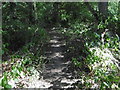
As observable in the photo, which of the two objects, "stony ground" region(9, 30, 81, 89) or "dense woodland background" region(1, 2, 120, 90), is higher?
"dense woodland background" region(1, 2, 120, 90)

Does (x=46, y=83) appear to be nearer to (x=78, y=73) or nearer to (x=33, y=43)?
(x=78, y=73)

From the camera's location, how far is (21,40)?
8.05m

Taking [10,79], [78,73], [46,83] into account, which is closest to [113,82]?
[78,73]

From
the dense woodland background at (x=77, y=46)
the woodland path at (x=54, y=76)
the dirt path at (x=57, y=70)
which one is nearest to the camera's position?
the dense woodland background at (x=77, y=46)

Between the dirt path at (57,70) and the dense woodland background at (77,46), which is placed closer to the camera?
the dense woodland background at (77,46)

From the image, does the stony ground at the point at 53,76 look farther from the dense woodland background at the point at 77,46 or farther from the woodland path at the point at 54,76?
the dense woodland background at the point at 77,46

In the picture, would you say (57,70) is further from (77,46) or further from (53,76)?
(77,46)

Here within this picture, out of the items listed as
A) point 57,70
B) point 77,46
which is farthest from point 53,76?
point 77,46

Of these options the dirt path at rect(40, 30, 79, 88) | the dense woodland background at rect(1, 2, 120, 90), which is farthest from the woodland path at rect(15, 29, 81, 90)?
the dense woodland background at rect(1, 2, 120, 90)

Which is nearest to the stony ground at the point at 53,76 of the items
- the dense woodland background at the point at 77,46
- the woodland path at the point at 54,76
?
the woodland path at the point at 54,76

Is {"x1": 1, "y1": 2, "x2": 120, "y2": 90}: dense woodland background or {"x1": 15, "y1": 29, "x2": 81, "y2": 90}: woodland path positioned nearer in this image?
{"x1": 1, "y1": 2, "x2": 120, "y2": 90}: dense woodland background

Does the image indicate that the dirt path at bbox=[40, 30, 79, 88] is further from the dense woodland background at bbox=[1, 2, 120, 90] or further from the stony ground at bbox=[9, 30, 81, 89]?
the dense woodland background at bbox=[1, 2, 120, 90]

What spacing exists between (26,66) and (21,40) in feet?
9.24

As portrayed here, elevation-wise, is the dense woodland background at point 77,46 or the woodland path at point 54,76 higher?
the dense woodland background at point 77,46
